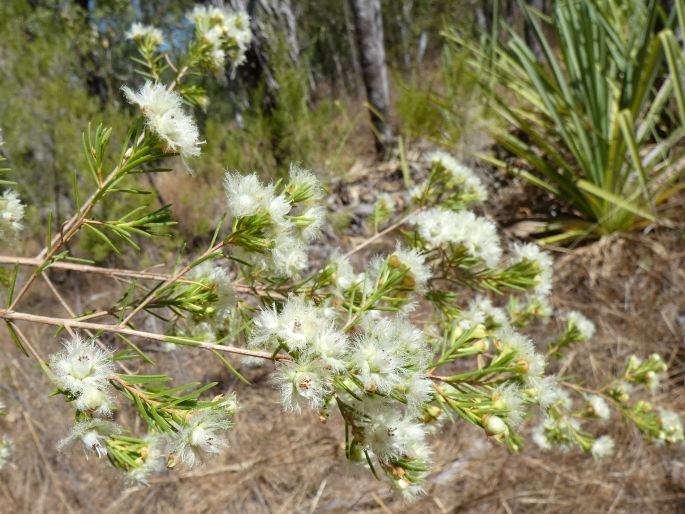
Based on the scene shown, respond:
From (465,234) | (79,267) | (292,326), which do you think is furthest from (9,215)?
(465,234)

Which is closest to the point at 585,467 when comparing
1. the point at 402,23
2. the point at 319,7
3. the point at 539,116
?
the point at 539,116

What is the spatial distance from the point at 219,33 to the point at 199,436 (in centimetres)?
88

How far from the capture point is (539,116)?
3227 mm

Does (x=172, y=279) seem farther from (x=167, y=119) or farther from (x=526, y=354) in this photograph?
(x=526, y=354)

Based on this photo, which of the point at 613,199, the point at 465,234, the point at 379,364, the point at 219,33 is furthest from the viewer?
the point at 613,199

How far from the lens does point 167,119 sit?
1.88 ft

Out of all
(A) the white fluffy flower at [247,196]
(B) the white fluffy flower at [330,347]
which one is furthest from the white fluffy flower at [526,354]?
(A) the white fluffy flower at [247,196]

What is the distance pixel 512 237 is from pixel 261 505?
1879mm

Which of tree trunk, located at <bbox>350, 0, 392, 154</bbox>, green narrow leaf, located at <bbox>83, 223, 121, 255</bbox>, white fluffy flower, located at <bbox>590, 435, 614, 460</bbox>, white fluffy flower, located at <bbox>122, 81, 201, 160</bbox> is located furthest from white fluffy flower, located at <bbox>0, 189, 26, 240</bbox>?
tree trunk, located at <bbox>350, 0, 392, 154</bbox>

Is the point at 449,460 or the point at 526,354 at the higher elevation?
the point at 526,354

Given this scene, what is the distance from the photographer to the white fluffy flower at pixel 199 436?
20.2 inches

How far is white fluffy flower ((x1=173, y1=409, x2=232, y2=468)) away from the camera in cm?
51

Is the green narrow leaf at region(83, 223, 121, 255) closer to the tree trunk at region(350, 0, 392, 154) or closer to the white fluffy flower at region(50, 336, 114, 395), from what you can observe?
the white fluffy flower at region(50, 336, 114, 395)

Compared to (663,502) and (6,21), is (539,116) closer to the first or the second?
(663,502)
